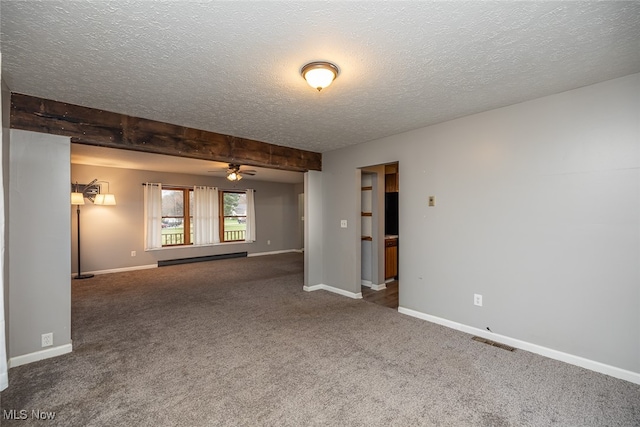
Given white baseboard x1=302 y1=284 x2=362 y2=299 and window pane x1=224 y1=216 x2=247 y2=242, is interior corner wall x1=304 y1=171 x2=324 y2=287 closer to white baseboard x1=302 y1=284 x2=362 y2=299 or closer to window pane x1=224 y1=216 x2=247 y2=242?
white baseboard x1=302 y1=284 x2=362 y2=299

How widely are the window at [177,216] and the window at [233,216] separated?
888mm

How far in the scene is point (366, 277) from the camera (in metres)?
5.38

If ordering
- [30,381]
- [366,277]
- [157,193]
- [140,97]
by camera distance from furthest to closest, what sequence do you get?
[157,193] → [366,277] → [140,97] → [30,381]

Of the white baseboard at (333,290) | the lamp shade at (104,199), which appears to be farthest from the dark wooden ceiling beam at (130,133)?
the lamp shade at (104,199)

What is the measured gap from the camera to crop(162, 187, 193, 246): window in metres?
7.60

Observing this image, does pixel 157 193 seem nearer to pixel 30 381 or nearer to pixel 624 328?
pixel 30 381

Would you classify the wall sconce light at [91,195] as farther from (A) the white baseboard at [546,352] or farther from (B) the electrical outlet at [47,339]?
(A) the white baseboard at [546,352]

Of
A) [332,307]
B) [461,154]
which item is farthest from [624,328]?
[332,307]

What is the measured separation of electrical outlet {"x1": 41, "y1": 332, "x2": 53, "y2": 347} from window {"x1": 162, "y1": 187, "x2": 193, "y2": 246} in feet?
16.5

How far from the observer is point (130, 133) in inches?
124

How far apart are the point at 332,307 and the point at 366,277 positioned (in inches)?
54.6

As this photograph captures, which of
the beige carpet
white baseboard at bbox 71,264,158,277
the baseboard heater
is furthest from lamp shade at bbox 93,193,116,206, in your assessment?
the beige carpet

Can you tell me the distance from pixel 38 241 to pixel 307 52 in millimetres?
2897

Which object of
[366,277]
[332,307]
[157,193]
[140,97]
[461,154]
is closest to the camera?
[140,97]
